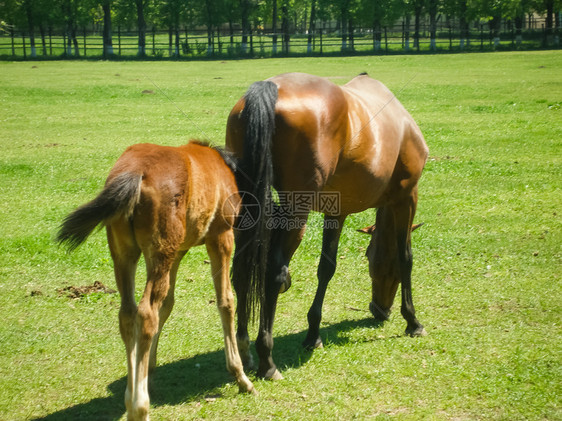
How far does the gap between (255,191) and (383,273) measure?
1937 mm

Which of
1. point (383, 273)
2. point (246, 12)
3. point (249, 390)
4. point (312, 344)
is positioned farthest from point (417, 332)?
point (246, 12)

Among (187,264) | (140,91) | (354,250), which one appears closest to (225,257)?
(187,264)

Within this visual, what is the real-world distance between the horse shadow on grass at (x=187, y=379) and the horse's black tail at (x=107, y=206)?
1.30 meters

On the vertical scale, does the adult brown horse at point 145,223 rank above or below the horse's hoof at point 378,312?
above

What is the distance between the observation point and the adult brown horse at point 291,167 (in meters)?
4.23

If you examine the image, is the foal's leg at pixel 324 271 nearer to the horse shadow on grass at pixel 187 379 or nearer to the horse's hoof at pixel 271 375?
the horse shadow on grass at pixel 187 379

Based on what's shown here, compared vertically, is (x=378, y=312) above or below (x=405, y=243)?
below

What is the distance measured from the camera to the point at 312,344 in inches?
200

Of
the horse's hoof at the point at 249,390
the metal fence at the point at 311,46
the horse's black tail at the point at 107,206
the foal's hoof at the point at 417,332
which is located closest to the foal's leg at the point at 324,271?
the foal's hoof at the point at 417,332

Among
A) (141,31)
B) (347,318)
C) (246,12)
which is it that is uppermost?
(246,12)

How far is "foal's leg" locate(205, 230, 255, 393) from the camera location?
13.5ft

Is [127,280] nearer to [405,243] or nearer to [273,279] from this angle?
[273,279]

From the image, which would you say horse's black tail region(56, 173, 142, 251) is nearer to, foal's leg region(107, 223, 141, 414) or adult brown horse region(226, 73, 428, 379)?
foal's leg region(107, 223, 141, 414)

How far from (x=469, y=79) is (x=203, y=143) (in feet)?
84.1
